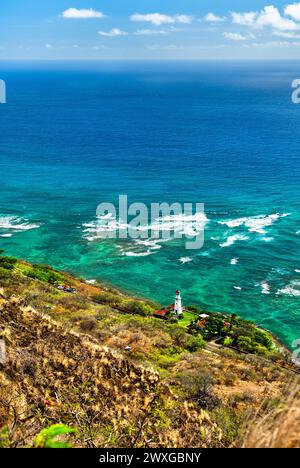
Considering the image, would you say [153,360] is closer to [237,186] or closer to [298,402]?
[298,402]

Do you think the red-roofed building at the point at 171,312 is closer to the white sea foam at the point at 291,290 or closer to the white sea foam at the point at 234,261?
the white sea foam at the point at 291,290

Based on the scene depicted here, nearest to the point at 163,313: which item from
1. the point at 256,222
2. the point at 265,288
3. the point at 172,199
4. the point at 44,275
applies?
the point at 44,275

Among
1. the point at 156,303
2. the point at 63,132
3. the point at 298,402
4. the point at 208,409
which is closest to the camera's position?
the point at 298,402

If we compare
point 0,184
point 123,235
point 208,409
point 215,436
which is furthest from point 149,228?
point 215,436

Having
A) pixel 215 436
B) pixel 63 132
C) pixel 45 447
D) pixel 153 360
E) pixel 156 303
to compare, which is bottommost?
pixel 156 303

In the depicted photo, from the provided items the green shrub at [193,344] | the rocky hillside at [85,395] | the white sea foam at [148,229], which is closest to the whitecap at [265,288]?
the white sea foam at [148,229]

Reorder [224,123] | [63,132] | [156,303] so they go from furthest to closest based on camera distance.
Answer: [224,123], [63,132], [156,303]
